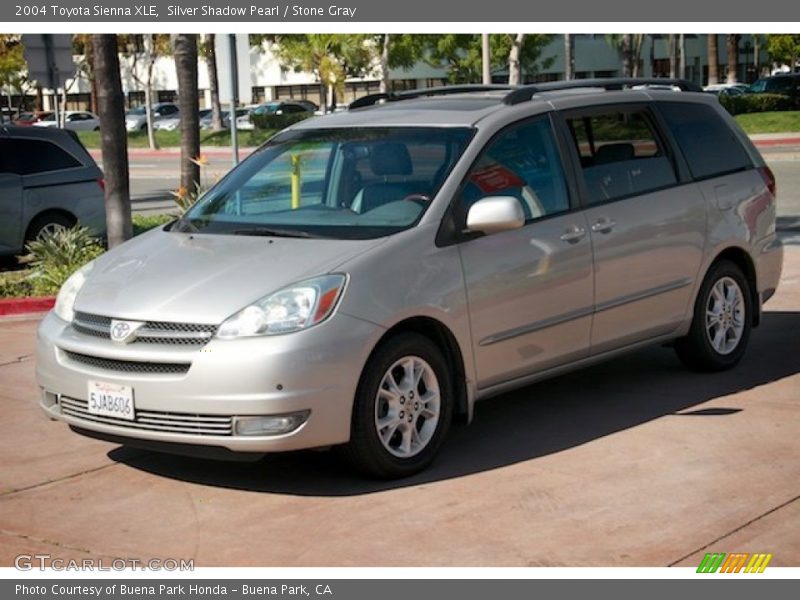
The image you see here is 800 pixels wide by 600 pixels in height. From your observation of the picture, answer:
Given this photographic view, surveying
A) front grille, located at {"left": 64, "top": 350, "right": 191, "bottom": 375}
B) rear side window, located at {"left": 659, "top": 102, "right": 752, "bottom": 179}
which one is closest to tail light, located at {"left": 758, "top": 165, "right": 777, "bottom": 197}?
rear side window, located at {"left": 659, "top": 102, "right": 752, "bottom": 179}

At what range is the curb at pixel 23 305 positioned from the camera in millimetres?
11789

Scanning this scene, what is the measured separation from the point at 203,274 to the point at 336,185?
1.12m

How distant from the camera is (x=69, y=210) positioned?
15258 millimetres

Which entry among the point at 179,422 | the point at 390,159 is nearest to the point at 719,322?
the point at 390,159

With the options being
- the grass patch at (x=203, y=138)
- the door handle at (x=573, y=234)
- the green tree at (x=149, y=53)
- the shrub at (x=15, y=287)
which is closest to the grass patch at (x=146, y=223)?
the shrub at (x=15, y=287)

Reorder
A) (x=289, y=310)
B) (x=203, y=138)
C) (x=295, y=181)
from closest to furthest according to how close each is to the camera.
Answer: (x=289, y=310) → (x=295, y=181) → (x=203, y=138)

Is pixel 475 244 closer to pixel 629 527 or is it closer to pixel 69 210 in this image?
pixel 629 527

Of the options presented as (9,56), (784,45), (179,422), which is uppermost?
(9,56)

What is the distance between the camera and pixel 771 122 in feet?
124

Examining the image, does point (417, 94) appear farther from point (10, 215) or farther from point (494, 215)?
point (10, 215)

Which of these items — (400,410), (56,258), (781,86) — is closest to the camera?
(400,410)

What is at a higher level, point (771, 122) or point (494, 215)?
point (494, 215)

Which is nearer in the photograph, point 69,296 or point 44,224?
point 69,296
